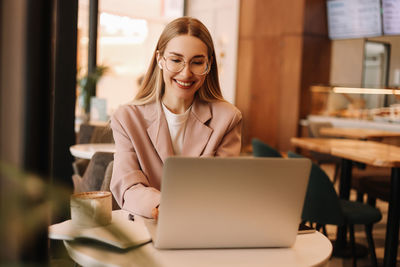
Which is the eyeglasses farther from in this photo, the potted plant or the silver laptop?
the potted plant

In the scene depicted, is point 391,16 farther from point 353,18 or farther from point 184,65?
point 184,65

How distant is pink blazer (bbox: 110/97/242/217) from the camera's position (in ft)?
4.90

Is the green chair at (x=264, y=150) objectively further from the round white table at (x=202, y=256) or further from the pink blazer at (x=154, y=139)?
the round white table at (x=202, y=256)

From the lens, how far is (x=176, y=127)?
1.66m

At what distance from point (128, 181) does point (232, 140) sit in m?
0.44

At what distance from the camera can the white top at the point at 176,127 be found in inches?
64.7

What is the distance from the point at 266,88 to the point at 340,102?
1.58m

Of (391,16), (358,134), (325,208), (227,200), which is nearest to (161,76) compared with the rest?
(227,200)

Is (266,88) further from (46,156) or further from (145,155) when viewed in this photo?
(46,156)

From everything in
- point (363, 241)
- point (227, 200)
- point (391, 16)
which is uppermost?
point (391, 16)

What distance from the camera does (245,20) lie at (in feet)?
27.8

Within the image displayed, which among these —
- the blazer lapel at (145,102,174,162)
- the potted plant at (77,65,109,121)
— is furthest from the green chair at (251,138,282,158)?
the potted plant at (77,65,109,121)

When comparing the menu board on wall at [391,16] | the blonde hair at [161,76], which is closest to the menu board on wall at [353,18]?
the menu board on wall at [391,16]

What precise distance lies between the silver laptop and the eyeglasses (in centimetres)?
69
